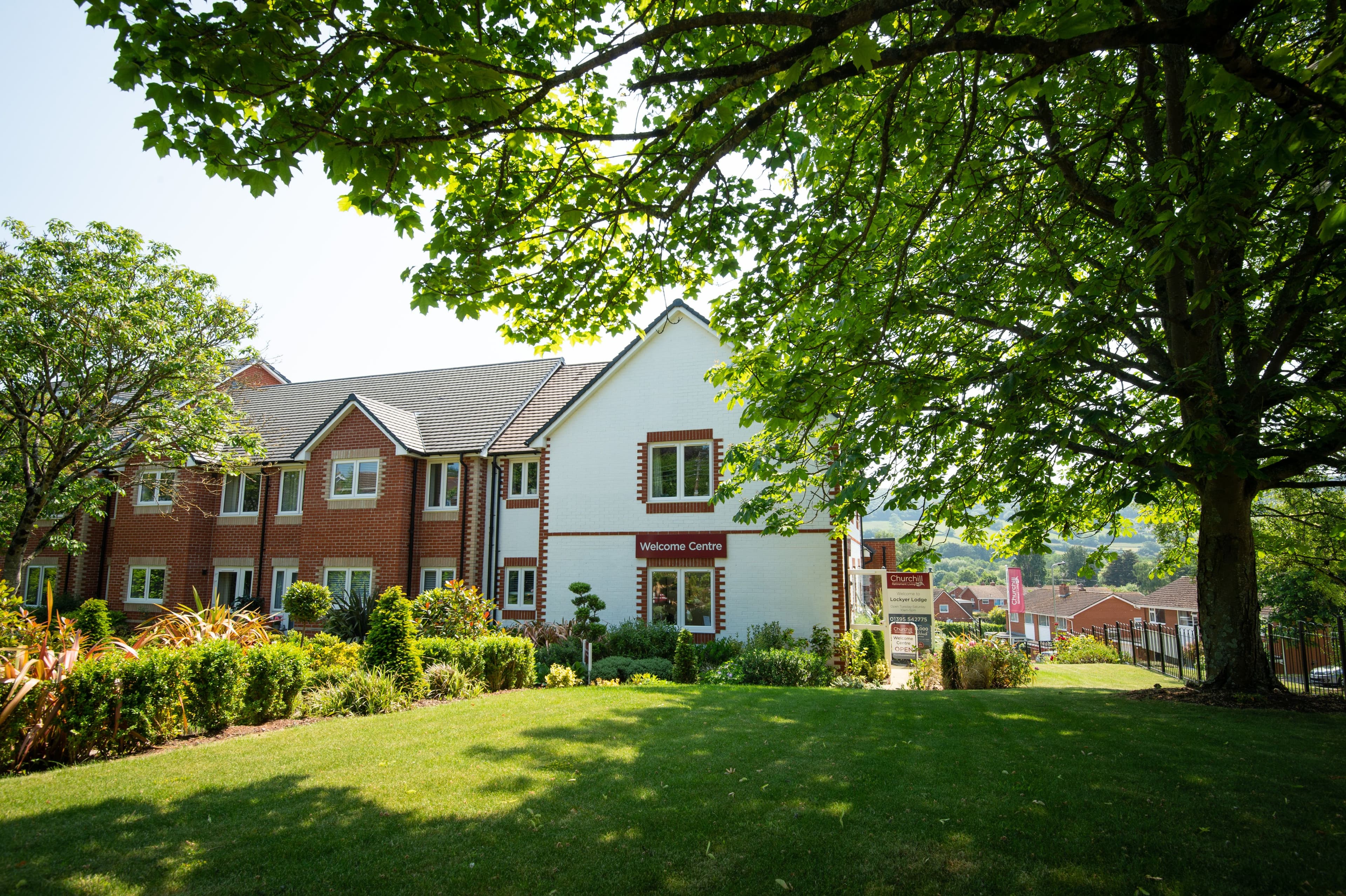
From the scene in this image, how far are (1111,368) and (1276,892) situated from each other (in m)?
6.44

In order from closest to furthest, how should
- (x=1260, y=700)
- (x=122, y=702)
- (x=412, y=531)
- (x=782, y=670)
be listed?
(x=122, y=702)
(x=1260, y=700)
(x=782, y=670)
(x=412, y=531)

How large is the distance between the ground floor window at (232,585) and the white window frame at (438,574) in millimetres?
6822

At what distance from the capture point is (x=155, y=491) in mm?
25406

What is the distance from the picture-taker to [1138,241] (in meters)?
5.86

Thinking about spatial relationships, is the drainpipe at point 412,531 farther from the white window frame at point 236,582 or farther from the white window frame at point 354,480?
the white window frame at point 236,582

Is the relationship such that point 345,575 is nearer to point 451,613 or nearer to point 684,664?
point 451,613

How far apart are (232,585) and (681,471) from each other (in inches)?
699

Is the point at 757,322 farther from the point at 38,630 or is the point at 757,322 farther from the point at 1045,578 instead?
the point at 1045,578

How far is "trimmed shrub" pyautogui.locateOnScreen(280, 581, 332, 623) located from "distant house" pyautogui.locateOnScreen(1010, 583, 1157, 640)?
62.8 m

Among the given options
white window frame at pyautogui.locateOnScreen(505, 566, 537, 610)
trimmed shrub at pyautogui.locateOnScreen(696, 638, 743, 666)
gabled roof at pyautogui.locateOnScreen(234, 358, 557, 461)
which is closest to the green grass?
trimmed shrub at pyautogui.locateOnScreen(696, 638, 743, 666)

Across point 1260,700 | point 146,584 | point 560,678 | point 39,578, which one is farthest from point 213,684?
point 39,578

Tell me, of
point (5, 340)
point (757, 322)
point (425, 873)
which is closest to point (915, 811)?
point (425, 873)

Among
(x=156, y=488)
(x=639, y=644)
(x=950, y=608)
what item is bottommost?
(x=950, y=608)

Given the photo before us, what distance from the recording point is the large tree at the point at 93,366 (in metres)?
16.6
